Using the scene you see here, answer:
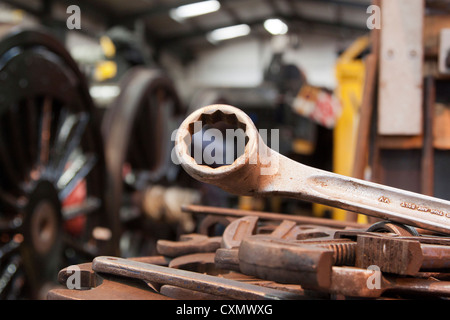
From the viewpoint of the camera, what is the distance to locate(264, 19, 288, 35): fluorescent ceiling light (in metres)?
10.6

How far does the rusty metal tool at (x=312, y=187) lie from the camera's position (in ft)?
2.32

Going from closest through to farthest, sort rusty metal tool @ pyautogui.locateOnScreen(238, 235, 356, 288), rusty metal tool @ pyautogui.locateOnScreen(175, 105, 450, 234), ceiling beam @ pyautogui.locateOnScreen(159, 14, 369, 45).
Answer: rusty metal tool @ pyautogui.locateOnScreen(238, 235, 356, 288), rusty metal tool @ pyautogui.locateOnScreen(175, 105, 450, 234), ceiling beam @ pyautogui.locateOnScreen(159, 14, 369, 45)

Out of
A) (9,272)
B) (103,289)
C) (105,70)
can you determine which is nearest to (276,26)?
(105,70)

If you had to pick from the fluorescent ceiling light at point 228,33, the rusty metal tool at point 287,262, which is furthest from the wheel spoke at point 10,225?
the fluorescent ceiling light at point 228,33

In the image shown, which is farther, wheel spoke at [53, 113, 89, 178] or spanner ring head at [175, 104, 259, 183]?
wheel spoke at [53, 113, 89, 178]

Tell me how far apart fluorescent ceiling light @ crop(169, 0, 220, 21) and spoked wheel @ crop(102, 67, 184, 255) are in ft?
22.6

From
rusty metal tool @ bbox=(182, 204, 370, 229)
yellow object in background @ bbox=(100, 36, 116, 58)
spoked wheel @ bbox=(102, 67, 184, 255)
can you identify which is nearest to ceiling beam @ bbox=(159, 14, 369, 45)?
yellow object in background @ bbox=(100, 36, 116, 58)

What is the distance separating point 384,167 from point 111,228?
1391 millimetres

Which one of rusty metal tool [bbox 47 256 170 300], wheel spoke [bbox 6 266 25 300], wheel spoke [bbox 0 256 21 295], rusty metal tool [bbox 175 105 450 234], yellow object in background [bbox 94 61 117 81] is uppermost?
yellow object in background [bbox 94 61 117 81]

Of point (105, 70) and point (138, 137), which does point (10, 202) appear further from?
point (105, 70)

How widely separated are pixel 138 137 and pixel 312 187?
231cm

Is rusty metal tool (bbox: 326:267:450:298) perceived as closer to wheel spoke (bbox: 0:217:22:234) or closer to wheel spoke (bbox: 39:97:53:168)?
wheel spoke (bbox: 0:217:22:234)

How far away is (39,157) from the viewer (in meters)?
1.85

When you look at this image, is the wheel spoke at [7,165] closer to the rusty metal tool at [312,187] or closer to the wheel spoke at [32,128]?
the wheel spoke at [32,128]
